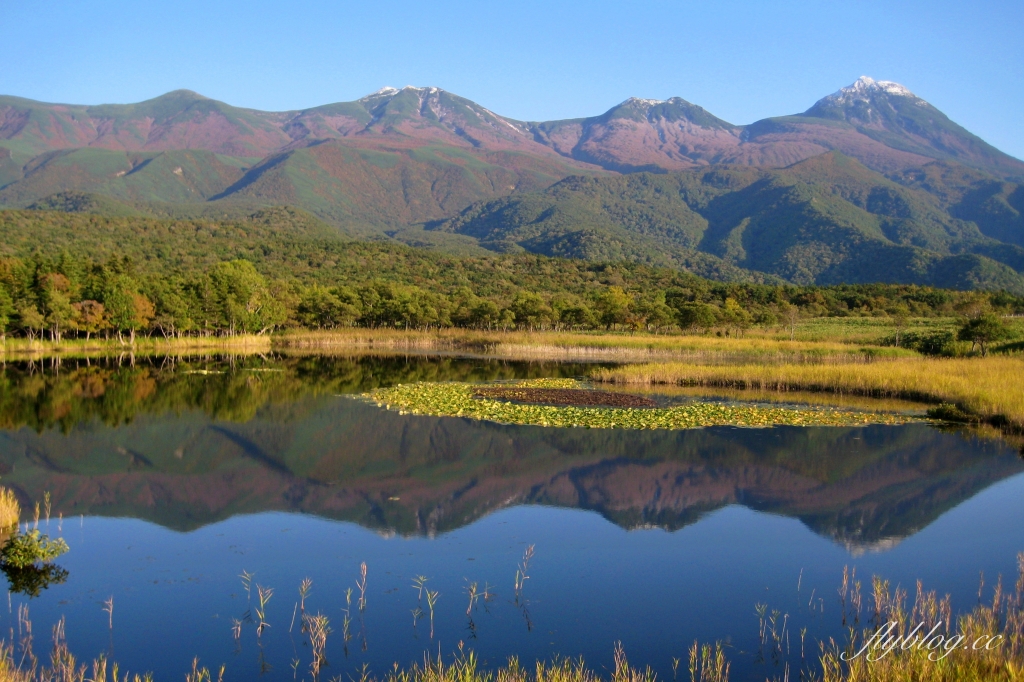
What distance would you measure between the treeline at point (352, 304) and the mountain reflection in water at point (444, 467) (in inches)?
1241

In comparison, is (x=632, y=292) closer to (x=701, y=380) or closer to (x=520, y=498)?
(x=701, y=380)

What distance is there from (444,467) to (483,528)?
602 cm

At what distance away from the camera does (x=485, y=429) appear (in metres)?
30.2

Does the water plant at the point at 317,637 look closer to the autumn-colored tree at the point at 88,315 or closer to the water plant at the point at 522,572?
the water plant at the point at 522,572

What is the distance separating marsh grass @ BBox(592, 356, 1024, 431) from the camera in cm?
3183

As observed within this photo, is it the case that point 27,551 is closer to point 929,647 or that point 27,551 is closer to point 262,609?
point 262,609

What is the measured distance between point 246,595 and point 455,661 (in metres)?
4.66

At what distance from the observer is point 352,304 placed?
309 feet

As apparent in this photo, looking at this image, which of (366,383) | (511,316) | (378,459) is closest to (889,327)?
(511,316)

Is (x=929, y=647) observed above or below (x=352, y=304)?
below

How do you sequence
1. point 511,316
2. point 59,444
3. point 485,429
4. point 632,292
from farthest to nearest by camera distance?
point 632,292
point 511,316
point 485,429
point 59,444

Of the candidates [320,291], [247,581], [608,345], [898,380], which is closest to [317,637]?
[247,581]

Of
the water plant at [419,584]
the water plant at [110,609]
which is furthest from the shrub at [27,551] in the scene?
the water plant at [419,584]

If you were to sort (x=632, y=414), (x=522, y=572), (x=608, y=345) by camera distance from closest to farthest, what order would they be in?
(x=522, y=572) < (x=632, y=414) < (x=608, y=345)
